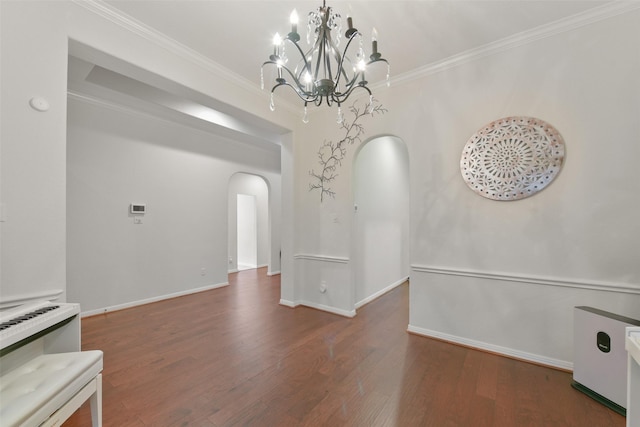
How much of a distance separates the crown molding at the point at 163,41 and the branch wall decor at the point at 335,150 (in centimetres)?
117

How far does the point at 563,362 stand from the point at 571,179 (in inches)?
63.2

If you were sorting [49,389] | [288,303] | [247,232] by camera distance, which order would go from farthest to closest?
1. [247,232]
2. [288,303]
3. [49,389]

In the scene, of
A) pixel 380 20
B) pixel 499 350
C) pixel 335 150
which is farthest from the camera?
pixel 335 150

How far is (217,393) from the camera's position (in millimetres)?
1955

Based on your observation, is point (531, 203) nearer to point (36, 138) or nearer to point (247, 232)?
point (36, 138)

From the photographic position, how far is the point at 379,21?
7.36ft

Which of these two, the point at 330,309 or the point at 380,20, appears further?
the point at 330,309

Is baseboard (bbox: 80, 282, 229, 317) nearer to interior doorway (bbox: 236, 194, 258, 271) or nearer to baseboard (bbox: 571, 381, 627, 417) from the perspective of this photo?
interior doorway (bbox: 236, 194, 258, 271)

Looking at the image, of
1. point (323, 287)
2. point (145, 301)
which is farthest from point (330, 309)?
point (145, 301)

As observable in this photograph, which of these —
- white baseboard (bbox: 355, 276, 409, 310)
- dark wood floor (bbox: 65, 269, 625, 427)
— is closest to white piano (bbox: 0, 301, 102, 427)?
dark wood floor (bbox: 65, 269, 625, 427)

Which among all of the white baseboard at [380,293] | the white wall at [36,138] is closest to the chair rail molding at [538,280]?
the white baseboard at [380,293]

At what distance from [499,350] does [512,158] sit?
187 cm

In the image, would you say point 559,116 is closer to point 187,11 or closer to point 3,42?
point 187,11

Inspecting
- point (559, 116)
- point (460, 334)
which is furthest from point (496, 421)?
point (559, 116)
